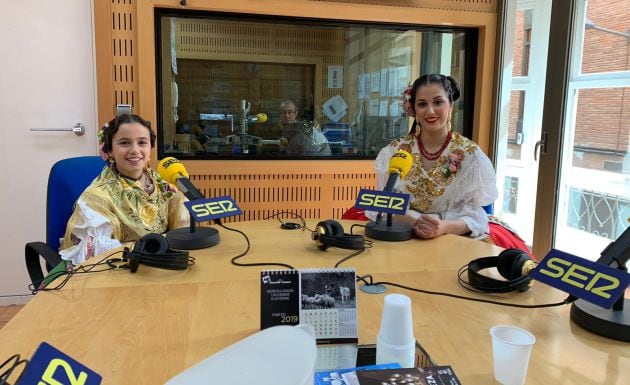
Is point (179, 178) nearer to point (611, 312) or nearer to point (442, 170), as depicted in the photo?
point (442, 170)

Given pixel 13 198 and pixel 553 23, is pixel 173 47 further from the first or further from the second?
pixel 553 23

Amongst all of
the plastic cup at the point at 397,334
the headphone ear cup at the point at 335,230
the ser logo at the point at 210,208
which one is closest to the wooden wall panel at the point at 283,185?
the ser logo at the point at 210,208

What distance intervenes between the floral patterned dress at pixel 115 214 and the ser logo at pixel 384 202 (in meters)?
0.74

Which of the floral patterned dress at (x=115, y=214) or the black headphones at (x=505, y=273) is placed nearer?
the black headphones at (x=505, y=273)

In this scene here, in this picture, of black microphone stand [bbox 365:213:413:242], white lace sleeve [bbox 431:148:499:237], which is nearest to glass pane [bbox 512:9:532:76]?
white lace sleeve [bbox 431:148:499:237]

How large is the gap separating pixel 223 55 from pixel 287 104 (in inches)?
19.7

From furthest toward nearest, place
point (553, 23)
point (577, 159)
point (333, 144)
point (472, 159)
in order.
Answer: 1. point (333, 144)
2. point (577, 159)
3. point (553, 23)
4. point (472, 159)

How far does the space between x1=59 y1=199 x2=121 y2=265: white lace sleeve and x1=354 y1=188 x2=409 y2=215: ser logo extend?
2.89 feet

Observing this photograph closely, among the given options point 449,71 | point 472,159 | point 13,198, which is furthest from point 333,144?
point 13,198

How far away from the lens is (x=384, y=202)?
65.3 inches

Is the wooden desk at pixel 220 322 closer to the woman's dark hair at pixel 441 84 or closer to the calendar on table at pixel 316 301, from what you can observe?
the calendar on table at pixel 316 301

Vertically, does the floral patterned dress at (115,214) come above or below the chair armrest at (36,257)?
above

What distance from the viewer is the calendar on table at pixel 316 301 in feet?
2.93

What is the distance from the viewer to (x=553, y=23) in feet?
8.34
